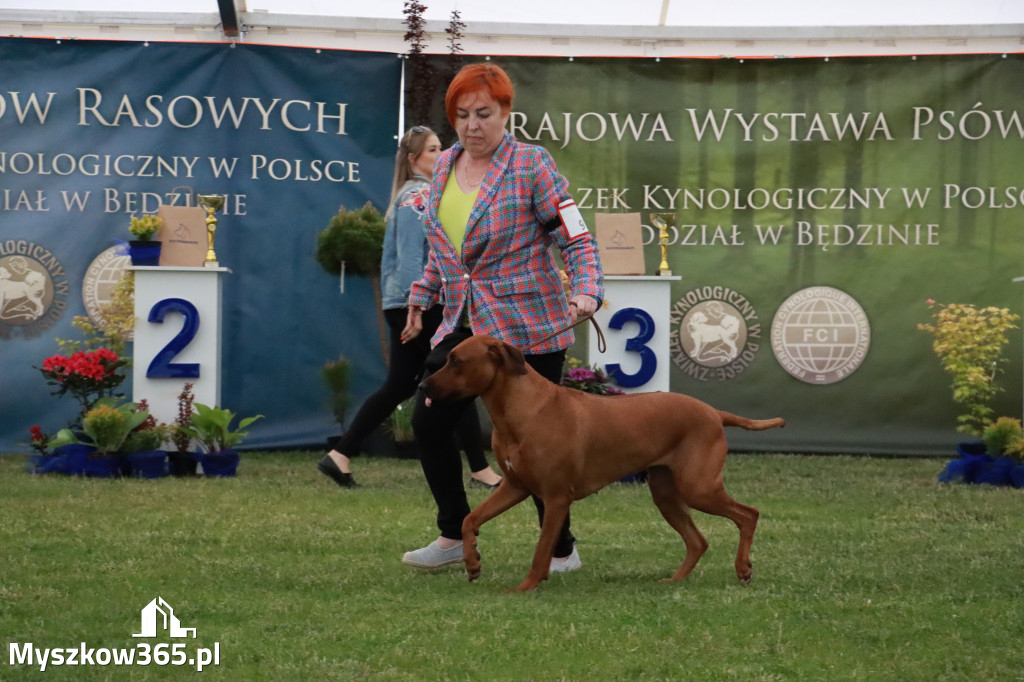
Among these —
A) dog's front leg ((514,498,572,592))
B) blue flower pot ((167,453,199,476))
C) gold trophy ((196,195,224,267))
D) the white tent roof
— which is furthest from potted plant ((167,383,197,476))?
dog's front leg ((514,498,572,592))

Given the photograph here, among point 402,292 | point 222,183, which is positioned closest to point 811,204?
point 402,292

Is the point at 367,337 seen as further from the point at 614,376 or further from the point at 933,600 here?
the point at 933,600

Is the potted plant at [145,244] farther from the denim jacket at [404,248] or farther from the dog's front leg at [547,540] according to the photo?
the dog's front leg at [547,540]

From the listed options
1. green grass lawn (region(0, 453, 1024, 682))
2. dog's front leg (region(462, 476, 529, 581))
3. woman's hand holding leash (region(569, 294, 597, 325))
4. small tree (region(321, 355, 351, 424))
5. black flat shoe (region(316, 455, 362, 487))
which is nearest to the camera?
green grass lawn (region(0, 453, 1024, 682))

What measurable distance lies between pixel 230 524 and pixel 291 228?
13.2 ft

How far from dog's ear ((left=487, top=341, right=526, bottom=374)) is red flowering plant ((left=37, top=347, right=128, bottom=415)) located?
430 centimetres

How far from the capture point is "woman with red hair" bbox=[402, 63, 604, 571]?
12.9 ft

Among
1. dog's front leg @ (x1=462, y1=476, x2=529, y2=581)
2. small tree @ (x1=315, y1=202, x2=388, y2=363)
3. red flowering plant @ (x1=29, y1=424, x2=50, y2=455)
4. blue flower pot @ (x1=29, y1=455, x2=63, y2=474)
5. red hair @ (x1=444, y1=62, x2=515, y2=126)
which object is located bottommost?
blue flower pot @ (x1=29, y1=455, x2=63, y2=474)

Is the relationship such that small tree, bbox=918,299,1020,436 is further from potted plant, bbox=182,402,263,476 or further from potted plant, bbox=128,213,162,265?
potted plant, bbox=128,213,162,265

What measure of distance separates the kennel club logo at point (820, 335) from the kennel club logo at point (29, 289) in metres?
5.15

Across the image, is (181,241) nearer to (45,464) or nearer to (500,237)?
(45,464)

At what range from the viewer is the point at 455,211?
404cm

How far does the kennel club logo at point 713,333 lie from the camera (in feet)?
30.0

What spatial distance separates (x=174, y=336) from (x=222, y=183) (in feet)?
6.03
